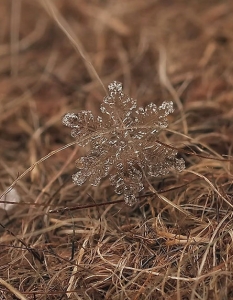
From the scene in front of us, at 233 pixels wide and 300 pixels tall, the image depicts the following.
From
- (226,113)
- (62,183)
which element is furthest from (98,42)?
(62,183)

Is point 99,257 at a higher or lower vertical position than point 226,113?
lower

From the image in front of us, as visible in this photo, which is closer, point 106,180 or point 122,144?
point 122,144

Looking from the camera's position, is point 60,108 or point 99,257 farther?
point 60,108

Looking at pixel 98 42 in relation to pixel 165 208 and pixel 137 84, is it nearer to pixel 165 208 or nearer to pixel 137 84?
pixel 137 84
